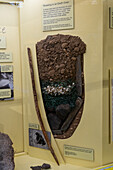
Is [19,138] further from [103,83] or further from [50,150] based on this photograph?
[103,83]

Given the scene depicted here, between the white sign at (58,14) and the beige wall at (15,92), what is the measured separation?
0.87 feet

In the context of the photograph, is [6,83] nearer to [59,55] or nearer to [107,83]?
[59,55]

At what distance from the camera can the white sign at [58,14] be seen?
6.73 feet

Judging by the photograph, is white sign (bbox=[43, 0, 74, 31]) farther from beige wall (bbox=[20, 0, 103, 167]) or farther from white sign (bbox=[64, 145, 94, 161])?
white sign (bbox=[64, 145, 94, 161])

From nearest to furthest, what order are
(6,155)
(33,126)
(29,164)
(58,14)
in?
1. (6,155)
2. (58,14)
3. (29,164)
4. (33,126)

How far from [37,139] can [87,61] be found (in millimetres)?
821

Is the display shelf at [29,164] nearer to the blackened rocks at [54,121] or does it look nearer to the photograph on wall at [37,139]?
the photograph on wall at [37,139]

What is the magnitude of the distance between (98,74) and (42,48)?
52cm

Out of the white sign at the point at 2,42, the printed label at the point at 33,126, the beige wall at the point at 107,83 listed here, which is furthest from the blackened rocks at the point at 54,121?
the white sign at the point at 2,42

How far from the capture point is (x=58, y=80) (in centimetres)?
214

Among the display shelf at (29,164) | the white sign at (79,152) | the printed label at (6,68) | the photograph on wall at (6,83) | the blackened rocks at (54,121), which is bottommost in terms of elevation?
the display shelf at (29,164)

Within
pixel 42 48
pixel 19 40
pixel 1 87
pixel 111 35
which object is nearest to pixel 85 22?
pixel 111 35

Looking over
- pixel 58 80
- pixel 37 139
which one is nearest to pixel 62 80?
pixel 58 80

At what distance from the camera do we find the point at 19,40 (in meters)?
2.19
